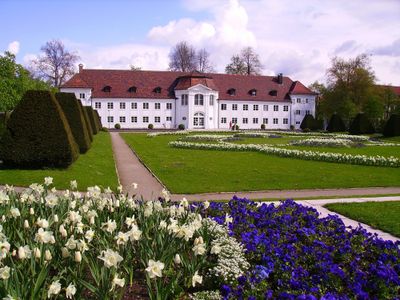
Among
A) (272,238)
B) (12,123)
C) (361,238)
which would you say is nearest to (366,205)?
(361,238)

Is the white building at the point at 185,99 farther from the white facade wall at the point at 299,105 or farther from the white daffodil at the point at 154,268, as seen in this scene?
the white daffodil at the point at 154,268

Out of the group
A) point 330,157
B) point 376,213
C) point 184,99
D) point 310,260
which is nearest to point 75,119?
point 330,157

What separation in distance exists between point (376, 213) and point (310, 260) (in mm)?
4375

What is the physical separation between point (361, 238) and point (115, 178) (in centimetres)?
981

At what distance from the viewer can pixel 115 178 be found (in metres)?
14.9

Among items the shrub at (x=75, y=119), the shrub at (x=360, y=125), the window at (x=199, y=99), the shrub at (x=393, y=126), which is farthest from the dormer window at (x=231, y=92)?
the shrub at (x=75, y=119)

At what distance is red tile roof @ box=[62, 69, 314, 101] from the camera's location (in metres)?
64.9

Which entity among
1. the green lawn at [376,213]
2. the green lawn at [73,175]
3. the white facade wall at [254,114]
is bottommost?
the green lawn at [376,213]

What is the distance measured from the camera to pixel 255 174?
53.6 feet

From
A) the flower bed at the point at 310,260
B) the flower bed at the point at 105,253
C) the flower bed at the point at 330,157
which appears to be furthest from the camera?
the flower bed at the point at 330,157

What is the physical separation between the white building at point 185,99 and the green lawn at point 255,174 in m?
44.1

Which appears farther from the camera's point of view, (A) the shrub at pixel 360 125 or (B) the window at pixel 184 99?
(B) the window at pixel 184 99

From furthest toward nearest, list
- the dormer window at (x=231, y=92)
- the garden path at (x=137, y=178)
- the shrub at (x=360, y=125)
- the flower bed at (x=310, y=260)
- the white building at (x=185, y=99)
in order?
the dormer window at (x=231, y=92), the white building at (x=185, y=99), the shrub at (x=360, y=125), the garden path at (x=137, y=178), the flower bed at (x=310, y=260)

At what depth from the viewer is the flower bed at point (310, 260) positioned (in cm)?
482
